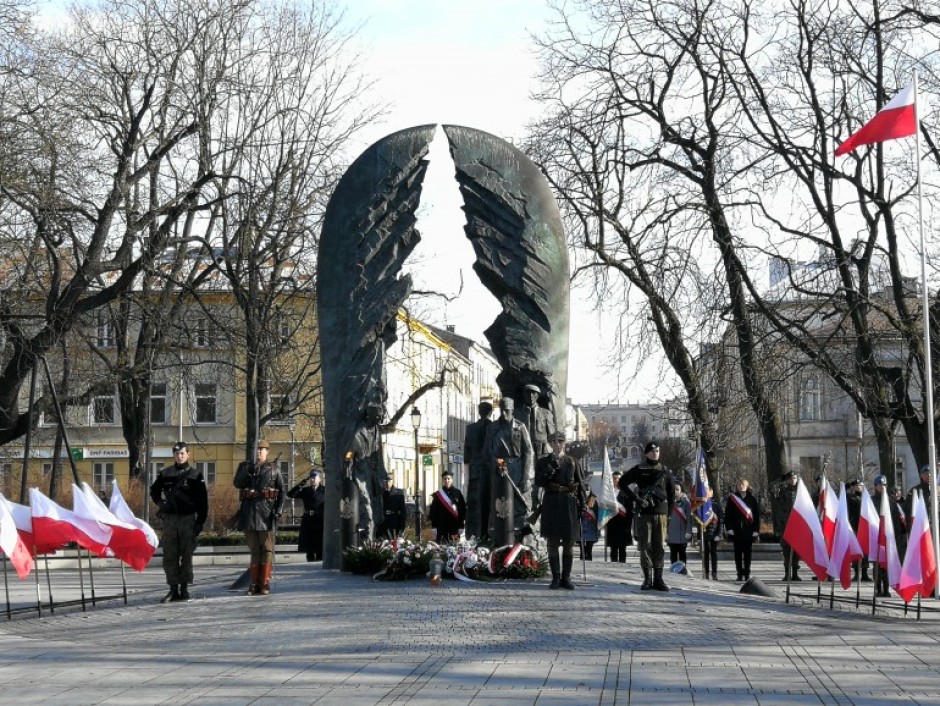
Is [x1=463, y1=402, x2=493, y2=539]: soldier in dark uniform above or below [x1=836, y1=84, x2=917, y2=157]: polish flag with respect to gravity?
below

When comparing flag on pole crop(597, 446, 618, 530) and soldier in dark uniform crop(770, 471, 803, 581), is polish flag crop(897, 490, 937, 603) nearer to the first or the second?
soldier in dark uniform crop(770, 471, 803, 581)

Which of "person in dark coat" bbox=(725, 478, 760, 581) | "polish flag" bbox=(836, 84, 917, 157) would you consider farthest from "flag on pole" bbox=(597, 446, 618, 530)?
"polish flag" bbox=(836, 84, 917, 157)

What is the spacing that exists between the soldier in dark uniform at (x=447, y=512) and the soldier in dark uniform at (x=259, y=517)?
22.7 feet

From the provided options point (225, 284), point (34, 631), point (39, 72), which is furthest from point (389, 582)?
point (225, 284)

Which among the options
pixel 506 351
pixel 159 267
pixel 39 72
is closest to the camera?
pixel 506 351

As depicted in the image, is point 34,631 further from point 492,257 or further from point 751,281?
point 751,281

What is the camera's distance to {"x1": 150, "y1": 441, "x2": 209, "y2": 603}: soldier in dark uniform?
16797mm

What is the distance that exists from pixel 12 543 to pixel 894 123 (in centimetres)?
1388

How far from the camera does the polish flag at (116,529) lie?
1698 centimetres

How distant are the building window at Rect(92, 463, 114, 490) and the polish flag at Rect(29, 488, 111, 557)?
45865 millimetres

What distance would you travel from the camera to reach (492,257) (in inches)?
802

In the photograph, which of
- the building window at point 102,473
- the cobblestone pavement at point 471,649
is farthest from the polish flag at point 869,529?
the building window at point 102,473

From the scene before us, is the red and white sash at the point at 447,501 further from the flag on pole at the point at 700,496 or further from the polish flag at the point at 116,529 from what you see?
the polish flag at the point at 116,529

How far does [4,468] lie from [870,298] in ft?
117
